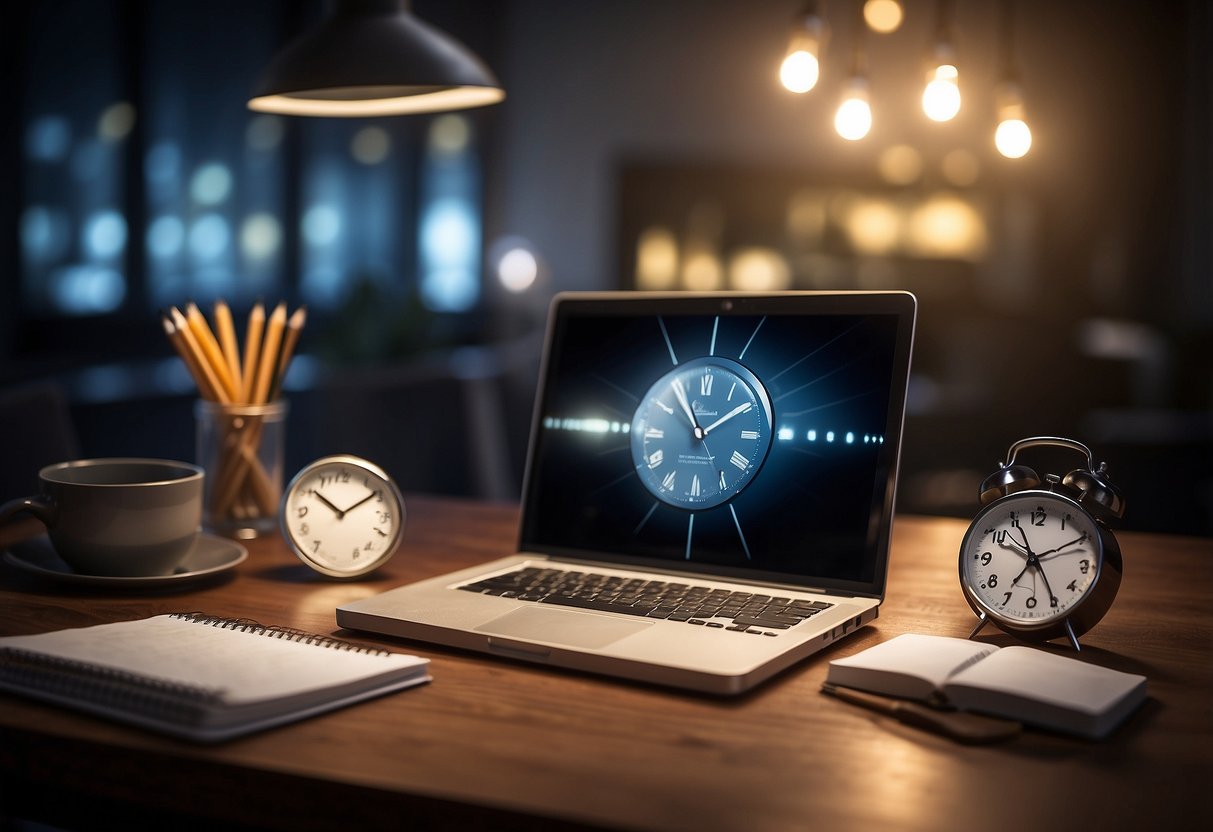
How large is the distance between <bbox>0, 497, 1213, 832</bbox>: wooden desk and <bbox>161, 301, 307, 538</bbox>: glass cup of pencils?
0.45 m

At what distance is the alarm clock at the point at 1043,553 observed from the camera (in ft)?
2.78

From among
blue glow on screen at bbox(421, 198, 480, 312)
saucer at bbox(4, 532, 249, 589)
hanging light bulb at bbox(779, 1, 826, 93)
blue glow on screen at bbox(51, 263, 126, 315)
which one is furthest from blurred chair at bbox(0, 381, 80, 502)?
blue glow on screen at bbox(421, 198, 480, 312)

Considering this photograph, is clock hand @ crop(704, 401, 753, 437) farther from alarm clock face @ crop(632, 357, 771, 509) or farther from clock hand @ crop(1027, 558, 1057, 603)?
clock hand @ crop(1027, 558, 1057, 603)

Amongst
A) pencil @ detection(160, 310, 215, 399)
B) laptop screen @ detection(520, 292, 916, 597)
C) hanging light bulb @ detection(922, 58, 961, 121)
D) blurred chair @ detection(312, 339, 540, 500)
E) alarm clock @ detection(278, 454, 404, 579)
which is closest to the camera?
laptop screen @ detection(520, 292, 916, 597)

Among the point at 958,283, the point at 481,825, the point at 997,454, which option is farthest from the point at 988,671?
the point at 958,283

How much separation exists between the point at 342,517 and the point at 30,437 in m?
0.64

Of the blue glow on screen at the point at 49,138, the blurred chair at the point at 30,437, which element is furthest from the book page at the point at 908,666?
Result: the blue glow on screen at the point at 49,138

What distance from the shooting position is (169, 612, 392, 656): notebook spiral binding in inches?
30.6

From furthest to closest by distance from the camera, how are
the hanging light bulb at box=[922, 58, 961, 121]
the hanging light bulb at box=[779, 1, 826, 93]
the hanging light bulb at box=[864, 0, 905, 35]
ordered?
the hanging light bulb at box=[864, 0, 905, 35] → the hanging light bulb at box=[779, 1, 826, 93] → the hanging light bulb at box=[922, 58, 961, 121]

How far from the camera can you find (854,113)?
1397mm

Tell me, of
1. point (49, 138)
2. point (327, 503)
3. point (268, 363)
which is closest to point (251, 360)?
point (268, 363)

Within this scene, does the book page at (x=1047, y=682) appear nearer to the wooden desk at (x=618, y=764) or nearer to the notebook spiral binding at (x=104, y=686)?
the wooden desk at (x=618, y=764)

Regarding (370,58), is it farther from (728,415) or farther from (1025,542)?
(1025,542)

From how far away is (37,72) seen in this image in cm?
355
